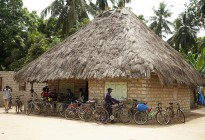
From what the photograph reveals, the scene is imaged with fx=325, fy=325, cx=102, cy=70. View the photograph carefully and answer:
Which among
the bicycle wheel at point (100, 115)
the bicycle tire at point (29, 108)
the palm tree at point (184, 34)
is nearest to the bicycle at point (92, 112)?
the bicycle wheel at point (100, 115)

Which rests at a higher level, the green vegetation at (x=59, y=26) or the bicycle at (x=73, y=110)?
the green vegetation at (x=59, y=26)

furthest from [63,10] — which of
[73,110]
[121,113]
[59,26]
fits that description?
[121,113]

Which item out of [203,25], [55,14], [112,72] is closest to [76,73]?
[112,72]

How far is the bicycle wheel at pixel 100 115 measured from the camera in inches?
502

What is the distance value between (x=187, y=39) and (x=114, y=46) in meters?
22.9

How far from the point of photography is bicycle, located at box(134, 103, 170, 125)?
41.4 ft

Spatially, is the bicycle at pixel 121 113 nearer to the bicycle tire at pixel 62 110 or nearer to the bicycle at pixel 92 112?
the bicycle at pixel 92 112

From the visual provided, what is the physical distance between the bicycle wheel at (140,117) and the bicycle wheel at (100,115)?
113 centimetres

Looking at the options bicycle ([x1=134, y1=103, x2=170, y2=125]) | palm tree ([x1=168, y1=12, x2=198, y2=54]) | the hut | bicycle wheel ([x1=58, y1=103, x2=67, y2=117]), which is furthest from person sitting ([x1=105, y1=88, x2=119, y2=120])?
palm tree ([x1=168, y1=12, x2=198, y2=54])

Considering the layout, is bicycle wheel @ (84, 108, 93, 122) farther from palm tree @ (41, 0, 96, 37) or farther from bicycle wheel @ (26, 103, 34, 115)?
palm tree @ (41, 0, 96, 37)

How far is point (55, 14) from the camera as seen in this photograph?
24578 mm

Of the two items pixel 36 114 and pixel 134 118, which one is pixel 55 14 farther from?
pixel 134 118

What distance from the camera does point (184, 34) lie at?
35781mm

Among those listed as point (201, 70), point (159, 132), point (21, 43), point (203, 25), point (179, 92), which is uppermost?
point (203, 25)
